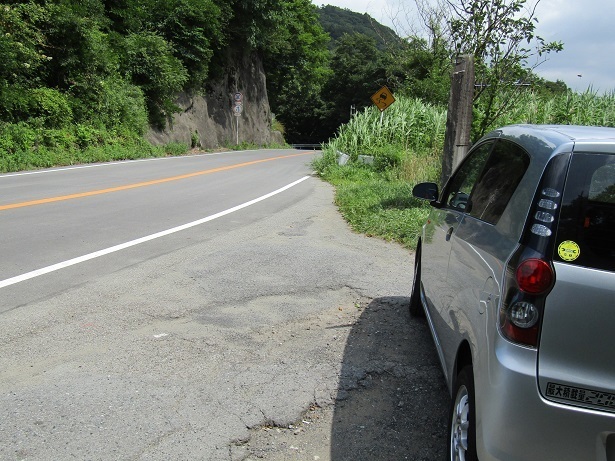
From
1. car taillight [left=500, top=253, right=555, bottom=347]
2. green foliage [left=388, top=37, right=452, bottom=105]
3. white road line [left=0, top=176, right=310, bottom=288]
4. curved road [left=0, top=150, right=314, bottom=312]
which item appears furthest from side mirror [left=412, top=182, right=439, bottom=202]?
green foliage [left=388, top=37, right=452, bottom=105]

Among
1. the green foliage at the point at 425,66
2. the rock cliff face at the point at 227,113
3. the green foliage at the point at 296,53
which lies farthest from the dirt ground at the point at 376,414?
the green foliage at the point at 296,53

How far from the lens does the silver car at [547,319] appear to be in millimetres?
2262

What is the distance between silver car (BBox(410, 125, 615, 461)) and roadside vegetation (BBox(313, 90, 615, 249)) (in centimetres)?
582

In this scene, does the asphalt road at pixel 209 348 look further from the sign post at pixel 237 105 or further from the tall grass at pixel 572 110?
the sign post at pixel 237 105

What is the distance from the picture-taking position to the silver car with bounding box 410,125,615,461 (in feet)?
7.42

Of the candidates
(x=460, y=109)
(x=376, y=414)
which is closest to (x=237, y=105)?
(x=460, y=109)

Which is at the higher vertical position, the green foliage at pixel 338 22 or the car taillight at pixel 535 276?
the green foliage at pixel 338 22

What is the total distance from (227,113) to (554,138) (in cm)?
4086

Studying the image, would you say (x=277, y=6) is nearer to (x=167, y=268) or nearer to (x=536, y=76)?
(x=536, y=76)

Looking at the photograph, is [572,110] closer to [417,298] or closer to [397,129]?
[397,129]

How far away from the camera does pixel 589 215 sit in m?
2.41

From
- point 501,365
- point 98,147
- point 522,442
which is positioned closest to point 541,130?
point 501,365

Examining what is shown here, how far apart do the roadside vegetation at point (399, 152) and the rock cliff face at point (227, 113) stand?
1275 cm

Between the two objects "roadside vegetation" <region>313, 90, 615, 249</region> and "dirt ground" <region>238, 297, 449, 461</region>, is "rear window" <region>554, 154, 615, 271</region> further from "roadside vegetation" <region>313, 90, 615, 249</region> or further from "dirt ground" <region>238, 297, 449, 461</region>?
"roadside vegetation" <region>313, 90, 615, 249</region>
